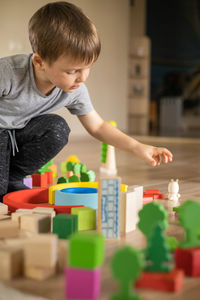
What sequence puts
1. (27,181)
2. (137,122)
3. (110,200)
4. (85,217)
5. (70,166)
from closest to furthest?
1. (110,200)
2. (85,217)
3. (27,181)
4. (70,166)
5. (137,122)

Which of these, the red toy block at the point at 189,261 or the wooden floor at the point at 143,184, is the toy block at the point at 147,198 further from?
the red toy block at the point at 189,261

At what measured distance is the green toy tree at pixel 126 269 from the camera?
0.49 meters

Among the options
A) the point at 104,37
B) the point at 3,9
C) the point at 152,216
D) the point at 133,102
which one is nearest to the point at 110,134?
the point at 152,216

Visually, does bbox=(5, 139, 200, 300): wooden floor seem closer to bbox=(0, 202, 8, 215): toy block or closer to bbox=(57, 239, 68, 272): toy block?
bbox=(57, 239, 68, 272): toy block

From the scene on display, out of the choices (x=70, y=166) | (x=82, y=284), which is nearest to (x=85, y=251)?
(x=82, y=284)

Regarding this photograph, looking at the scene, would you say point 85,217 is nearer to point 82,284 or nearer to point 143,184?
point 82,284

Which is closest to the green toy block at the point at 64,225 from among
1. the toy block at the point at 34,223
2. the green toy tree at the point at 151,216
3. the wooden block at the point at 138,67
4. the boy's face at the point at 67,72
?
the toy block at the point at 34,223

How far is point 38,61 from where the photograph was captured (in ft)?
3.45

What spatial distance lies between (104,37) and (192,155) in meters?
1.54

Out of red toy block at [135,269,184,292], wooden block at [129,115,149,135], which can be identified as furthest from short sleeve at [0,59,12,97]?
wooden block at [129,115,149,135]

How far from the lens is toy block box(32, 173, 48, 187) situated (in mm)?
1425

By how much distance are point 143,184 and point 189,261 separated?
2.65 ft

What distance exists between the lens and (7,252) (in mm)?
590

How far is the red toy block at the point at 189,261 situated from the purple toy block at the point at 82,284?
0.15 metres
